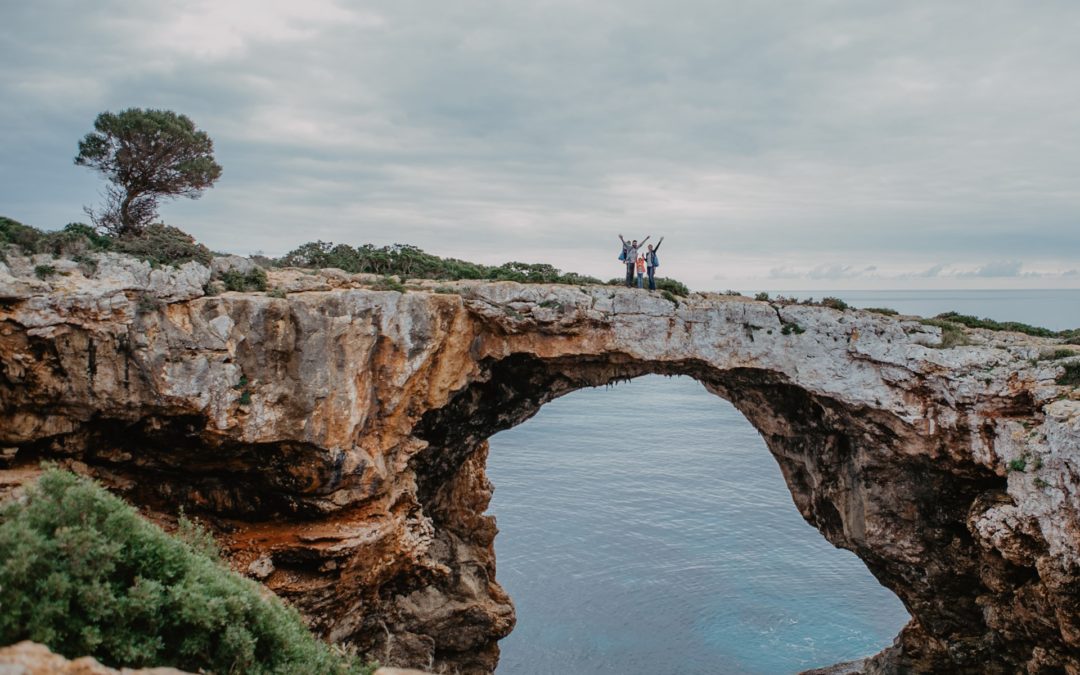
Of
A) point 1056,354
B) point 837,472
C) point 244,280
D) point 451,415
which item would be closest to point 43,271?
point 244,280

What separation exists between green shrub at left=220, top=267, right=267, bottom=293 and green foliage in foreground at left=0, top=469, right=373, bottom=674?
9092 mm

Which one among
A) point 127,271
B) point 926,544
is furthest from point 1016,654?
point 127,271

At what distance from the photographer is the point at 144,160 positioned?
76.7ft

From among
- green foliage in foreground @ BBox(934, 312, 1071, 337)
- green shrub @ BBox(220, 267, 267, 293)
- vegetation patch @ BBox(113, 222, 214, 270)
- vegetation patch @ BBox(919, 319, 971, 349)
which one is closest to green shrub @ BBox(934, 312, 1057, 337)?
green foliage in foreground @ BBox(934, 312, 1071, 337)

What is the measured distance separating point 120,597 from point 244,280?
11.4 m

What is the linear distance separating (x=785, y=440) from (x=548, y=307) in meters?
10.6

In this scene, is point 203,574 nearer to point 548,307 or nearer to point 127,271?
point 127,271

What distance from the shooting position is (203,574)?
10.9m

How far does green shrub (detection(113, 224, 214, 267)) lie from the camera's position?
18.1m

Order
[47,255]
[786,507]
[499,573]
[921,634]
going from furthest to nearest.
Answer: [786,507] < [499,573] < [921,634] < [47,255]

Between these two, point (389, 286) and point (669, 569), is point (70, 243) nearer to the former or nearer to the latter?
point (389, 286)

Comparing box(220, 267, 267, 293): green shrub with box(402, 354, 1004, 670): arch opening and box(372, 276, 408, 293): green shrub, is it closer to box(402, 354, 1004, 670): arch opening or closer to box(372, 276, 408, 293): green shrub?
box(372, 276, 408, 293): green shrub

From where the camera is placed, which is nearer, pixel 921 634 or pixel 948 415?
pixel 948 415

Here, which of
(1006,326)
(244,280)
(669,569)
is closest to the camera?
(244,280)
